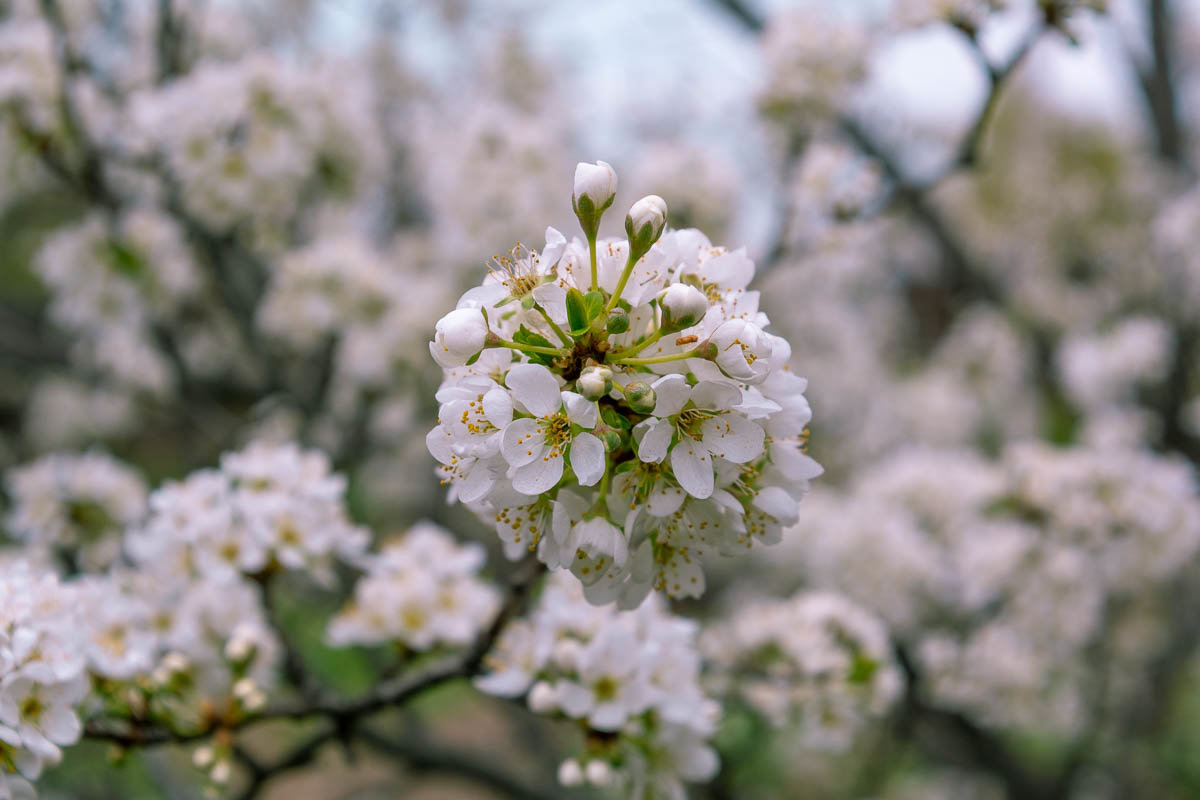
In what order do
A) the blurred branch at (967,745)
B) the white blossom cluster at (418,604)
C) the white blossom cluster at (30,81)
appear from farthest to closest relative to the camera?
the blurred branch at (967,745) → the white blossom cluster at (30,81) → the white blossom cluster at (418,604)

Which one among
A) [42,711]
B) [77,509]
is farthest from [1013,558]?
[77,509]

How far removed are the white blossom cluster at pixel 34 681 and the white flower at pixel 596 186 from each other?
1.14 m

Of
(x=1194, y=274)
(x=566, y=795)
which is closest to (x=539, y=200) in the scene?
(x=566, y=795)

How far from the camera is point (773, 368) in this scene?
1313 millimetres

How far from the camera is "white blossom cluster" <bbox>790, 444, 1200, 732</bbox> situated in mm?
3488

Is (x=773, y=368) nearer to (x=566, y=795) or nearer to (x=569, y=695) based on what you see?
(x=569, y=695)

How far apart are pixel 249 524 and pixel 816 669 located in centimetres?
160

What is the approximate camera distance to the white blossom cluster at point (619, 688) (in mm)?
1655

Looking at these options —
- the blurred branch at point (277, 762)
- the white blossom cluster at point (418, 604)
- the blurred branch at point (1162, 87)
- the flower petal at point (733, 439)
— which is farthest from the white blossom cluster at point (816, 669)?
the blurred branch at point (1162, 87)

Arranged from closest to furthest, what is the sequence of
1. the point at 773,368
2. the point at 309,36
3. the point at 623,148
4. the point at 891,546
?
the point at 773,368, the point at 891,546, the point at 309,36, the point at 623,148

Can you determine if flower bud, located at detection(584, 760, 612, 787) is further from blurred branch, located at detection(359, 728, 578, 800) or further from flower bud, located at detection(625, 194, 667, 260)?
blurred branch, located at detection(359, 728, 578, 800)

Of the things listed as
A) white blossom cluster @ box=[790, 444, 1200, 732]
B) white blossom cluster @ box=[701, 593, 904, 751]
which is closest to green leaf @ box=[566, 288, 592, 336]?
white blossom cluster @ box=[701, 593, 904, 751]

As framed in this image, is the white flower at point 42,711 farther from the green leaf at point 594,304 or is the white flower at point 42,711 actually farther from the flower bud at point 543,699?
the green leaf at point 594,304

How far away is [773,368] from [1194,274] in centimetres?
458
